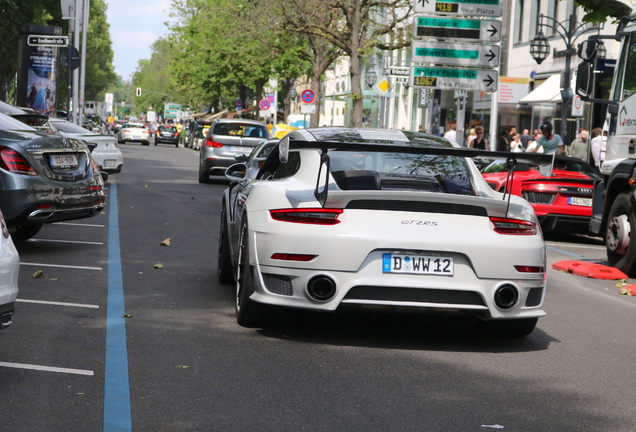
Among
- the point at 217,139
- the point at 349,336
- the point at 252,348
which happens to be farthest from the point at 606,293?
the point at 217,139

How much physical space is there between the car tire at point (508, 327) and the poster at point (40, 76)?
2952 centimetres

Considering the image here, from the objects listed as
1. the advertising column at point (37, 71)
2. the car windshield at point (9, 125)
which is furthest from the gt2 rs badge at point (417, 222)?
the advertising column at point (37, 71)

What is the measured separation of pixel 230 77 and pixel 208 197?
43.7 metres

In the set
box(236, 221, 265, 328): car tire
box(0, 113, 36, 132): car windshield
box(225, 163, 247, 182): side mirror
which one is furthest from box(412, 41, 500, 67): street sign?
box(236, 221, 265, 328): car tire

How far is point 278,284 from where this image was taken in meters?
6.21

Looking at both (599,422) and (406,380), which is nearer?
(599,422)

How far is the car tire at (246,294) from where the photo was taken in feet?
21.1

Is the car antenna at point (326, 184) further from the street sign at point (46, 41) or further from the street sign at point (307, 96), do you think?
the street sign at point (307, 96)

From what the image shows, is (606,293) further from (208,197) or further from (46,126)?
(208,197)

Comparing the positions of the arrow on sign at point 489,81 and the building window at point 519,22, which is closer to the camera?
the arrow on sign at point 489,81

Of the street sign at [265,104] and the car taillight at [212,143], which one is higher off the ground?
the street sign at [265,104]

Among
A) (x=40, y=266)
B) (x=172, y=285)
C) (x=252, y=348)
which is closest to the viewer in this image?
(x=252, y=348)

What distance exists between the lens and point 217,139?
82.4 feet

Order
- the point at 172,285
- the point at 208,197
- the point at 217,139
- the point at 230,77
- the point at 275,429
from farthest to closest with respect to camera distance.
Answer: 1. the point at 230,77
2. the point at 217,139
3. the point at 208,197
4. the point at 172,285
5. the point at 275,429
